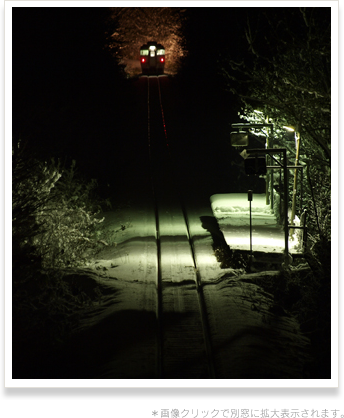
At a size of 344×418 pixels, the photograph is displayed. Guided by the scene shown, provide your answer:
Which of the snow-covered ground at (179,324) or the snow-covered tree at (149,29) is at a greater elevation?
the snow-covered tree at (149,29)

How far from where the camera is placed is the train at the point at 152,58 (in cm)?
4711

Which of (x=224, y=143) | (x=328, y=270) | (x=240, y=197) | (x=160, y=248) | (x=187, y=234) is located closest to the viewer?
(x=328, y=270)

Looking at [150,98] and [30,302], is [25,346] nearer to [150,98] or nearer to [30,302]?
[30,302]

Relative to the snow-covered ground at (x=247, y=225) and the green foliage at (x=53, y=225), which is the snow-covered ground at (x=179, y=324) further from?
the snow-covered ground at (x=247, y=225)

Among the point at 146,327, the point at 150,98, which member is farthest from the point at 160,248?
the point at 150,98

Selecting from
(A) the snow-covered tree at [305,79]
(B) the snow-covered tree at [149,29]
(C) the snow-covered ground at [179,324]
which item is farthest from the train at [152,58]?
(C) the snow-covered ground at [179,324]

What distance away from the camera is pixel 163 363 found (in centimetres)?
1008

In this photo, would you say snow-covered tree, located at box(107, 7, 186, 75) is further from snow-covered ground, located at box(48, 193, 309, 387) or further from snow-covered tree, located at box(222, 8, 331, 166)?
snow-covered ground, located at box(48, 193, 309, 387)

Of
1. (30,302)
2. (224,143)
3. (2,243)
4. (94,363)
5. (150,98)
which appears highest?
(150,98)

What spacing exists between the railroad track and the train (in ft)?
74.3

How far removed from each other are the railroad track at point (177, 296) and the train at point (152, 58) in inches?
892

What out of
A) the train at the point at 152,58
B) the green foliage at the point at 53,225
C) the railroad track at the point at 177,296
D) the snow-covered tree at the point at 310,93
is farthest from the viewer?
the train at the point at 152,58

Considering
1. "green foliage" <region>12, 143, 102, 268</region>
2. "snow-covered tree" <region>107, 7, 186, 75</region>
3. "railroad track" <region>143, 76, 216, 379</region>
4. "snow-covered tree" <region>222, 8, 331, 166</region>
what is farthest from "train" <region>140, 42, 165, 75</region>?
"green foliage" <region>12, 143, 102, 268</region>
